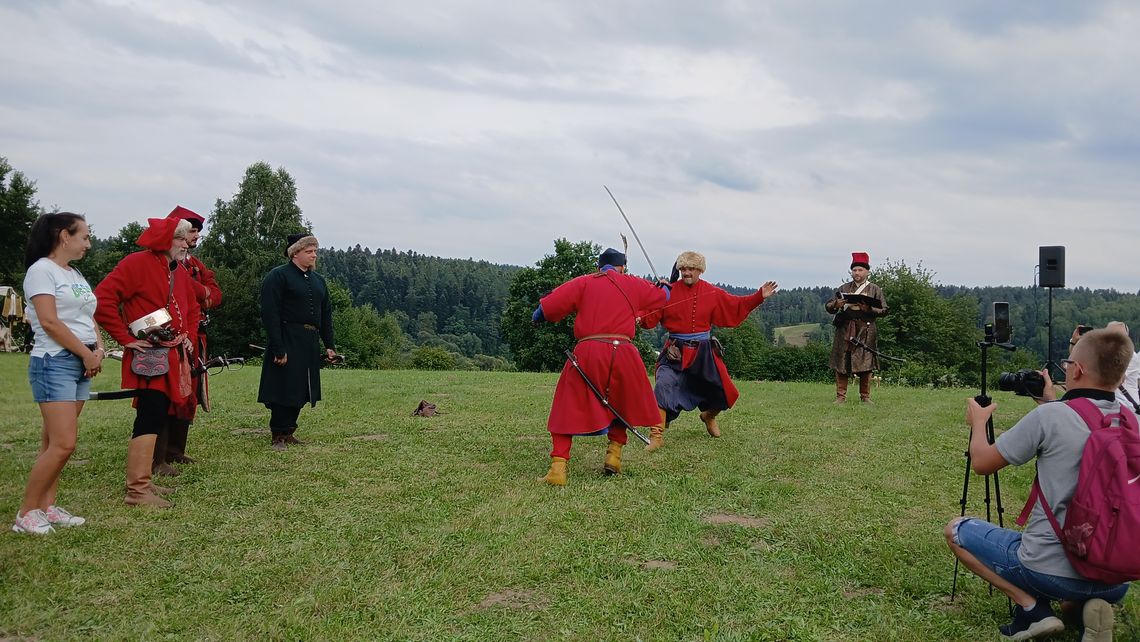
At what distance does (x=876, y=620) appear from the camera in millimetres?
3959

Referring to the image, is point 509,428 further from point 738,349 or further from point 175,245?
point 738,349

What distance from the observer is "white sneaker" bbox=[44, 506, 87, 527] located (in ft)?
16.9

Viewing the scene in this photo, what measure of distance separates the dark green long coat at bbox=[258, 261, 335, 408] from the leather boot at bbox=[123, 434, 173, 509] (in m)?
2.14

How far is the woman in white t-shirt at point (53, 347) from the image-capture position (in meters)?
4.88

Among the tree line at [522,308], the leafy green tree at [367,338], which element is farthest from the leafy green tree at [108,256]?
the leafy green tree at [367,338]

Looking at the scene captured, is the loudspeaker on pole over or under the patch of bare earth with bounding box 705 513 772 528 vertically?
over

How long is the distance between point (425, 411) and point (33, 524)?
6.28 metres

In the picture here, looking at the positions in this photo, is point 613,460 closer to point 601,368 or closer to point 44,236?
point 601,368

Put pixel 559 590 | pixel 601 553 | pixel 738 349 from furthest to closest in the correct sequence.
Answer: pixel 738 349 → pixel 601 553 → pixel 559 590

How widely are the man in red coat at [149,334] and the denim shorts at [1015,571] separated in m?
5.21

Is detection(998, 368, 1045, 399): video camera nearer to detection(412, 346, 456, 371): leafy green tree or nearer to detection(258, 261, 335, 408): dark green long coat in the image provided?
detection(258, 261, 335, 408): dark green long coat

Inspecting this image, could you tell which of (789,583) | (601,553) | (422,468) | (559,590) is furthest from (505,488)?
(789,583)

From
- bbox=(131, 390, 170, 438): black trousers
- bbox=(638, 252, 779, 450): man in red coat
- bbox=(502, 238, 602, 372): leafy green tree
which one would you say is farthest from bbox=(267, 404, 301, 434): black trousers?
bbox=(502, 238, 602, 372): leafy green tree

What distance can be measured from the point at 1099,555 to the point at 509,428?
722cm
